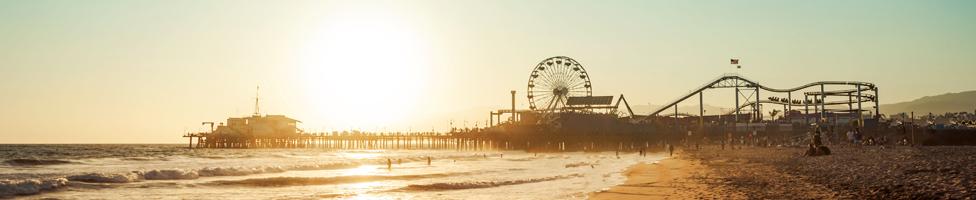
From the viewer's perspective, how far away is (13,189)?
25.6 m

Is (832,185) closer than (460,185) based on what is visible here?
Yes

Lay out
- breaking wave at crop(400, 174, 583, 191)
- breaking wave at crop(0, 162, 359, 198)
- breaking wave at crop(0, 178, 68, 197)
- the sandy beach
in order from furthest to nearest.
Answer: breaking wave at crop(400, 174, 583, 191)
breaking wave at crop(0, 162, 359, 198)
breaking wave at crop(0, 178, 68, 197)
the sandy beach

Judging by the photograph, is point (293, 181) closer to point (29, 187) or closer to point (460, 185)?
point (460, 185)

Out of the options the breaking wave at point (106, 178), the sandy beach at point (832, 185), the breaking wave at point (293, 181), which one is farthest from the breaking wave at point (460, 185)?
the breaking wave at point (106, 178)

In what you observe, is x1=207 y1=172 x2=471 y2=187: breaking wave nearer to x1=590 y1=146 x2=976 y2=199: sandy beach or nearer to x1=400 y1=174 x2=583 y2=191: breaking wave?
x1=400 y1=174 x2=583 y2=191: breaking wave

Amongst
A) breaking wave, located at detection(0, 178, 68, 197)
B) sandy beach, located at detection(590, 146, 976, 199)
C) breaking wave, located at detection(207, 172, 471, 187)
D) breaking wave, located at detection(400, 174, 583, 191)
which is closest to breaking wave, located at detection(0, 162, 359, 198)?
breaking wave, located at detection(0, 178, 68, 197)

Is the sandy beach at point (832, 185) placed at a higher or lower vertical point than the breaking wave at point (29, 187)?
higher

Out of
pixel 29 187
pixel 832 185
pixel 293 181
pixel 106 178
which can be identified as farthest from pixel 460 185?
pixel 29 187

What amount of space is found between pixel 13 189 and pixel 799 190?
2538cm

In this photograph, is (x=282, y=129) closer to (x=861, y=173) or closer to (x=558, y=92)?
(x=558, y=92)

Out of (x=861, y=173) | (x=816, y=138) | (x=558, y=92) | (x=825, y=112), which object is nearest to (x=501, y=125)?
(x=558, y=92)

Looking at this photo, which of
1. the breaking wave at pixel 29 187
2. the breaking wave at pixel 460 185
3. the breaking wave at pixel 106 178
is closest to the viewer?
the breaking wave at pixel 29 187

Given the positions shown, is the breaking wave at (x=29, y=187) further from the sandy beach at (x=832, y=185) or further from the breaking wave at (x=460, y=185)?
the sandy beach at (x=832, y=185)

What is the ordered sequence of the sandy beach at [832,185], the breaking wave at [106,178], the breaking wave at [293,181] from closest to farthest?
the sandy beach at [832,185]
the breaking wave at [106,178]
the breaking wave at [293,181]
